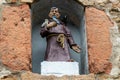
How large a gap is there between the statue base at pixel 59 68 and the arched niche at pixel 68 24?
0.22m

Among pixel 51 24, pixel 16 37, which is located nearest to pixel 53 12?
pixel 51 24

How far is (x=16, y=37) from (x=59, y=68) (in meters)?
0.34

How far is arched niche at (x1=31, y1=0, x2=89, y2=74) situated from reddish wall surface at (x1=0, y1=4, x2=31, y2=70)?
0.56 ft

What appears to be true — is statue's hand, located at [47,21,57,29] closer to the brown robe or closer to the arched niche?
the brown robe

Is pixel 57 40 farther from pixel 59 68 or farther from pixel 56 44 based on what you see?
pixel 59 68

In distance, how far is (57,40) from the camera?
3.92 metres

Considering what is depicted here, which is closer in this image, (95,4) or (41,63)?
(41,63)

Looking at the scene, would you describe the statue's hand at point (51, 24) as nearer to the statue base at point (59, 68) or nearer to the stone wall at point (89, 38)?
the stone wall at point (89, 38)

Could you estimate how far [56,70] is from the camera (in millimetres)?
3758

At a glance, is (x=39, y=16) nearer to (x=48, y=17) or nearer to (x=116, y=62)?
(x=48, y=17)

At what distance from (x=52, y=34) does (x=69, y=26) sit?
354 mm

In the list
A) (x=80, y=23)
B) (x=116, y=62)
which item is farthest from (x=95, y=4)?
(x=116, y=62)

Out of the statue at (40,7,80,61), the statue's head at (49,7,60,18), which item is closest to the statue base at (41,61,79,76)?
the statue at (40,7,80,61)

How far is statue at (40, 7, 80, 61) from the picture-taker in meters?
3.89
